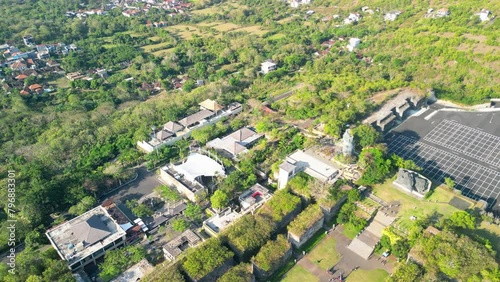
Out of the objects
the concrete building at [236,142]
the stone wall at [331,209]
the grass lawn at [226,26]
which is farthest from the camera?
the grass lawn at [226,26]

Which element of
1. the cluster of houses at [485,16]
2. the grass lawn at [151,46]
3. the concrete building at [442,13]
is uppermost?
the cluster of houses at [485,16]

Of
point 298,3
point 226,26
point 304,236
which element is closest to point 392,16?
point 298,3

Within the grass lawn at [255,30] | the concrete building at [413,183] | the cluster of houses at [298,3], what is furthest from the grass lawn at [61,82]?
the cluster of houses at [298,3]

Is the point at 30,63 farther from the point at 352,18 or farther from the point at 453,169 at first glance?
the point at 453,169

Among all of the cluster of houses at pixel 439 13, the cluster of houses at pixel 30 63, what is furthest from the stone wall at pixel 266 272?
the cluster of houses at pixel 439 13

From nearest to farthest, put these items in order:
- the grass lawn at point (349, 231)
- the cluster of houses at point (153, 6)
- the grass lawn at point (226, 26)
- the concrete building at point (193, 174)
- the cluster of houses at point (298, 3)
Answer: the grass lawn at point (349, 231) → the concrete building at point (193, 174) → the grass lawn at point (226, 26) → the cluster of houses at point (153, 6) → the cluster of houses at point (298, 3)

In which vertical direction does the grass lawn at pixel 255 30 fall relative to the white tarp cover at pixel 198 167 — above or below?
below

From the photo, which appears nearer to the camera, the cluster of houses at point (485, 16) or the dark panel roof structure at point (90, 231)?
the dark panel roof structure at point (90, 231)

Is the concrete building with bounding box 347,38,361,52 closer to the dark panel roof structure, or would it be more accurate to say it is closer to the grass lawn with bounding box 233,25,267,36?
the grass lawn with bounding box 233,25,267,36

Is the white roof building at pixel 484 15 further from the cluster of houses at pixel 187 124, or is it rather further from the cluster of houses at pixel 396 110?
the cluster of houses at pixel 187 124
